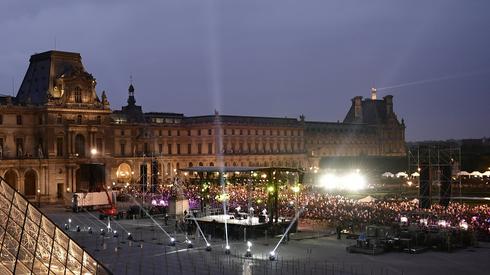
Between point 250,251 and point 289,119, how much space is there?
67.4 metres

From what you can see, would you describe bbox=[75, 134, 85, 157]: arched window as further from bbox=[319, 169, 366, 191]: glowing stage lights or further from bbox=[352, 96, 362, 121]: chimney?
bbox=[352, 96, 362, 121]: chimney

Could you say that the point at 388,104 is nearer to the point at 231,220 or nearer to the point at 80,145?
the point at 80,145

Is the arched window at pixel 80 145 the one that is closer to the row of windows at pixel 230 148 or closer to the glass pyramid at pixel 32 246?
the row of windows at pixel 230 148

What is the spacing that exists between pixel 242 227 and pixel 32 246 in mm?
18839

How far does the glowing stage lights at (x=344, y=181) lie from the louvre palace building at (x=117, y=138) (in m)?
10.4

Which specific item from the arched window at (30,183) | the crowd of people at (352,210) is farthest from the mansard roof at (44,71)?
the crowd of people at (352,210)

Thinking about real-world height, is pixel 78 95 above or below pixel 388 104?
below

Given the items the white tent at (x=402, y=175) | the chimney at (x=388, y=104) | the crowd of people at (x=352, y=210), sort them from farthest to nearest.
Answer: the chimney at (x=388, y=104) < the white tent at (x=402, y=175) < the crowd of people at (x=352, y=210)

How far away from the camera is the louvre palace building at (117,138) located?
215ft

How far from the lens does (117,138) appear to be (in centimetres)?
7969

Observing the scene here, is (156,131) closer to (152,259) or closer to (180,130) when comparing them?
(180,130)

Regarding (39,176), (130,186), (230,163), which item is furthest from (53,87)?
(230,163)

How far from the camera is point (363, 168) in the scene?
300ft

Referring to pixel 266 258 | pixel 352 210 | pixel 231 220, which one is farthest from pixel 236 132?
pixel 266 258
